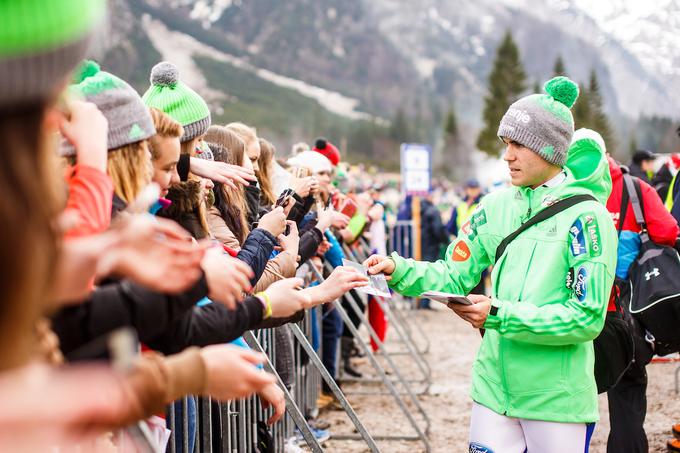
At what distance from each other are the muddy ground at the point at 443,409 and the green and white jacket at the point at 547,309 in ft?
9.94

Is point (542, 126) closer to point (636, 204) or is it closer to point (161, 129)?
point (161, 129)

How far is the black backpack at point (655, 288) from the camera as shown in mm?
4949


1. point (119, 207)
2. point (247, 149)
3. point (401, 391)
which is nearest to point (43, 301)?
point (119, 207)

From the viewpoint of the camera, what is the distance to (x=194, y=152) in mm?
3623

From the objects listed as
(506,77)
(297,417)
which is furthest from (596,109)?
(297,417)

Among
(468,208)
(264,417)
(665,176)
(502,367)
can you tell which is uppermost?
(665,176)

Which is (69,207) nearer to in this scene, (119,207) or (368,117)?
(119,207)

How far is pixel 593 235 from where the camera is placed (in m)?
3.13

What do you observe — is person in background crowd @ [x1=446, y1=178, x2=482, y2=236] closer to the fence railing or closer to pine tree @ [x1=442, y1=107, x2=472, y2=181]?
the fence railing

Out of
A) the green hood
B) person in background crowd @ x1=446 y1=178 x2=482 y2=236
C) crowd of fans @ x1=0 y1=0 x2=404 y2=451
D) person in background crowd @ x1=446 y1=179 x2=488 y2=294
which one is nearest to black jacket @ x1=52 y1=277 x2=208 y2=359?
crowd of fans @ x1=0 y1=0 x2=404 y2=451

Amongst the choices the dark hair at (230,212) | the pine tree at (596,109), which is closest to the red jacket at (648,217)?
the dark hair at (230,212)

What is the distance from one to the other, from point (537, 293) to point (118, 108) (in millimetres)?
1874

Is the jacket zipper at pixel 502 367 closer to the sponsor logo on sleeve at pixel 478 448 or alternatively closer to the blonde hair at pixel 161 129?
the sponsor logo on sleeve at pixel 478 448

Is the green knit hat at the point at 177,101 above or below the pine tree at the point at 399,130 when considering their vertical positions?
above
